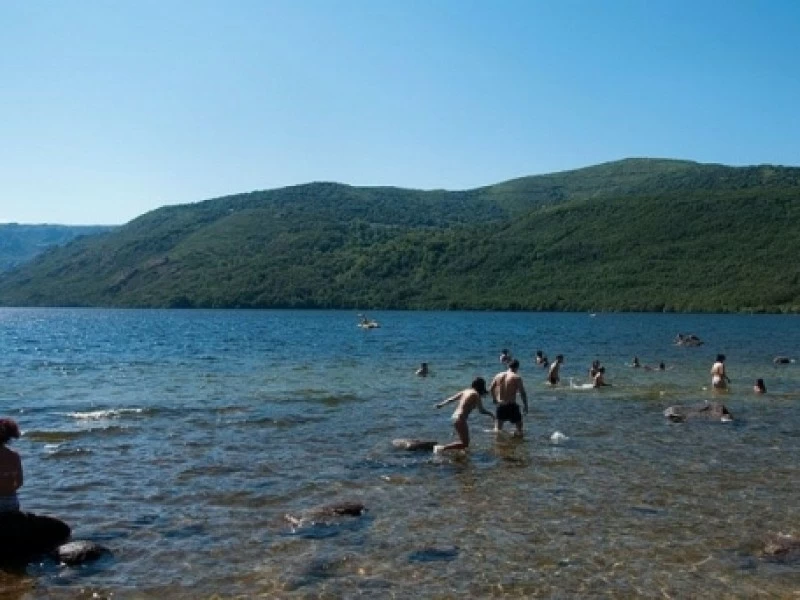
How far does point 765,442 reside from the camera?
20156mm

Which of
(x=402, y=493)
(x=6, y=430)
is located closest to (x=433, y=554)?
(x=402, y=493)

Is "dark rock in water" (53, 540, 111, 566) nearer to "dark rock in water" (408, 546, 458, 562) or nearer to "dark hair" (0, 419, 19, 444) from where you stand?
"dark hair" (0, 419, 19, 444)

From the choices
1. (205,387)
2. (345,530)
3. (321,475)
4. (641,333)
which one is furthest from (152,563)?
(641,333)

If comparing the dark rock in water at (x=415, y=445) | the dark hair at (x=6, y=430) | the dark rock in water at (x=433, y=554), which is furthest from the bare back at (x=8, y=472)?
the dark rock in water at (x=415, y=445)

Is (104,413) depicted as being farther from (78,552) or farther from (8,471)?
(78,552)

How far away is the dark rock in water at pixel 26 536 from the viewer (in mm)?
11062

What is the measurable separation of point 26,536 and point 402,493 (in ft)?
22.1

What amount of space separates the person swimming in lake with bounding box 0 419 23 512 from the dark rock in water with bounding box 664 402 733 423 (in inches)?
755

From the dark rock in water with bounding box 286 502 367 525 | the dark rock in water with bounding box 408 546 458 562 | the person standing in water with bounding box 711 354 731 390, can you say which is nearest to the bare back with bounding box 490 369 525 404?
the dark rock in water with bounding box 286 502 367 525

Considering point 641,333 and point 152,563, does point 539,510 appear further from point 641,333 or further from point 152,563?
point 641,333

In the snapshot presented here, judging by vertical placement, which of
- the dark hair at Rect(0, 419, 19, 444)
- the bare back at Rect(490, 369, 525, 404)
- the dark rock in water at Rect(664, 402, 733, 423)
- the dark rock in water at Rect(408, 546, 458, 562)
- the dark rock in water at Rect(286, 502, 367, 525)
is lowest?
the dark rock in water at Rect(408, 546, 458, 562)

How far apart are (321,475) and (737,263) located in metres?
178

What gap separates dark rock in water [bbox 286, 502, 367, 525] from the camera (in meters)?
12.9

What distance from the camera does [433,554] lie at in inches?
442
